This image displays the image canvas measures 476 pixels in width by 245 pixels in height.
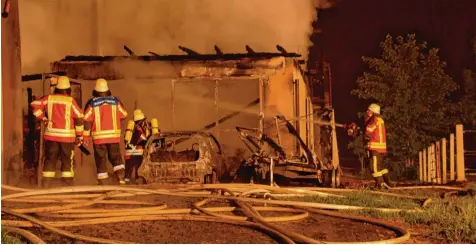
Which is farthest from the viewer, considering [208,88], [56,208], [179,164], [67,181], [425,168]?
[208,88]

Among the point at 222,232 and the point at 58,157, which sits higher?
the point at 58,157

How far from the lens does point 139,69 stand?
13797 mm

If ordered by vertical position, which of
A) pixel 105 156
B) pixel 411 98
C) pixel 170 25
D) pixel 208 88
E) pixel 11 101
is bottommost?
pixel 105 156

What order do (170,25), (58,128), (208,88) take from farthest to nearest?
(170,25) → (208,88) → (58,128)

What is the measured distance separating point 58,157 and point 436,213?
5138 mm

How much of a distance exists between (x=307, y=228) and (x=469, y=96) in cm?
1767

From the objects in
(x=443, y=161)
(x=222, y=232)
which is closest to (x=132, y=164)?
(x=222, y=232)

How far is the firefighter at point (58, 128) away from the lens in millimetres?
8125

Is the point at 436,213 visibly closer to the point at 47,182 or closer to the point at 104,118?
the point at 104,118

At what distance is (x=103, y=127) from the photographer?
878 cm

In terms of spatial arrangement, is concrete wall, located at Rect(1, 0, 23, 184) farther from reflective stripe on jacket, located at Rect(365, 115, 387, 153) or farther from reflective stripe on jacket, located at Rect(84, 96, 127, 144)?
reflective stripe on jacket, located at Rect(365, 115, 387, 153)

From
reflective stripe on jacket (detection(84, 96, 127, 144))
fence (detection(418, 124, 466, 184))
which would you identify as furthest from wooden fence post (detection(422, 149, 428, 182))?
reflective stripe on jacket (detection(84, 96, 127, 144))

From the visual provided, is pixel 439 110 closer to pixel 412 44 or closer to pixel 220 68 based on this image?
pixel 412 44

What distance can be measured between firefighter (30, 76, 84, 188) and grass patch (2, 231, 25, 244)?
126 inches
